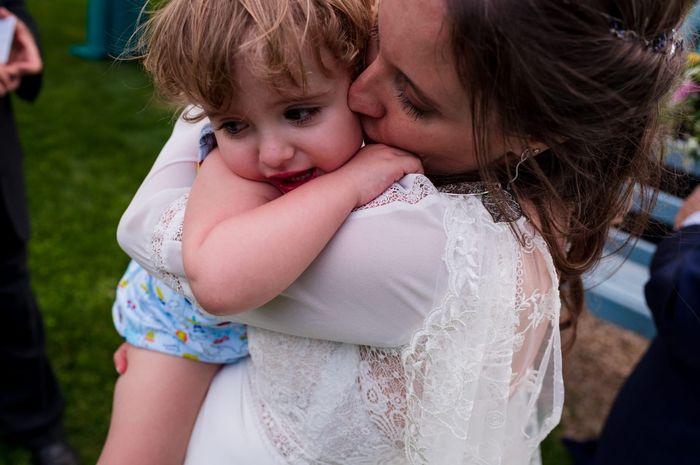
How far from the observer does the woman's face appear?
1293 mm

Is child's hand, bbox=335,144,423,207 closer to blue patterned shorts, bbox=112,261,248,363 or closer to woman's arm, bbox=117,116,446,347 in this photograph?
woman's arm, bbox=117,116,446,347

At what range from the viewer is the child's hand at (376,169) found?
1.41m

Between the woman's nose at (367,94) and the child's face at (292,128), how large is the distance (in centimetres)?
4

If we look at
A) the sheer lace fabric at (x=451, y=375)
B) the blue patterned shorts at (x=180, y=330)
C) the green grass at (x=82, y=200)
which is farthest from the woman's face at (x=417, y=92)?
the green grass at (x=82, y=200)

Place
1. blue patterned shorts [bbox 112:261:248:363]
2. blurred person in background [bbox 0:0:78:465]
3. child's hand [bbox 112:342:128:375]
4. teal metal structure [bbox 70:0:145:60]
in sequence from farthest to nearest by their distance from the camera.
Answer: teal metal structure [bbox 70:0:145:60] < blurred person in background [bbox 0:0:78:465] < child's hand [bbox 112:342:128:375] < blue patterned shorts [bbox 112:261:248:363]

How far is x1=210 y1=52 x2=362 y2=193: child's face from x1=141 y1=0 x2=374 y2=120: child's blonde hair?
0.03 metres

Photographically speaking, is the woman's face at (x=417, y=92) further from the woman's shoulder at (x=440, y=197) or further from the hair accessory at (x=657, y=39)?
the hair accessory at (x=657, y=39)

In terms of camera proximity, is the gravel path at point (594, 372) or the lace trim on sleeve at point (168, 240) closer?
the lace trim on sleeve at point (168, 240)

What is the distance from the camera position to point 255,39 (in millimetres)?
1406

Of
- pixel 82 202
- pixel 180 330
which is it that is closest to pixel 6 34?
pixel 180 330

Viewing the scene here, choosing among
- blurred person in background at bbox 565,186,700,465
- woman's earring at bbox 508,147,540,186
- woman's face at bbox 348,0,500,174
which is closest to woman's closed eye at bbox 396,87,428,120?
woman's face at bbox 348,0,500,174

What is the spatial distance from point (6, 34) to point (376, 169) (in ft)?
7.26

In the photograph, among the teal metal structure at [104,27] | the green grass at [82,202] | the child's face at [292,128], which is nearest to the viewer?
the child's face at [292,128]

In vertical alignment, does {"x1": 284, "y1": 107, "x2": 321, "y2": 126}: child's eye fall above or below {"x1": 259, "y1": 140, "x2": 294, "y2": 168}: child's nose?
above
